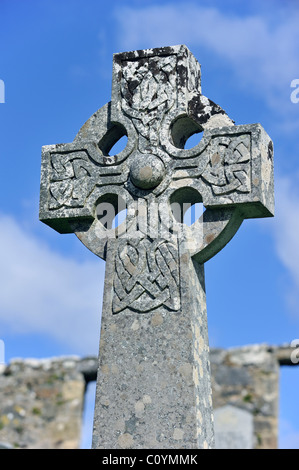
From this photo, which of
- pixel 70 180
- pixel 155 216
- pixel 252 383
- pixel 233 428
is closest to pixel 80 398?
pixel 233 428

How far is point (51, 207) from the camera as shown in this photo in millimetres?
6641

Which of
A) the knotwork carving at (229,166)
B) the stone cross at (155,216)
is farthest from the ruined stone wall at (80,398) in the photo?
the knotwork carving at (229,166)

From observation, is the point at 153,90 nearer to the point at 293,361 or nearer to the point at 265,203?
the point at 265,203

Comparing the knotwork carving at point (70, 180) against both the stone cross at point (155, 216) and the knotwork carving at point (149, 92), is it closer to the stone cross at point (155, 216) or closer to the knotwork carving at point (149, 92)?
the stone cross at point (155, 216)

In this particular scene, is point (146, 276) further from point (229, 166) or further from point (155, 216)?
point (229, 166)

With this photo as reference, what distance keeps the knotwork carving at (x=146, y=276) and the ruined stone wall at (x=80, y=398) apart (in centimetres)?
933

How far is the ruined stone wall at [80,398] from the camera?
1509 centimetres

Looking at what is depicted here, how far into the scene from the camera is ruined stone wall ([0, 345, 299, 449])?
15.1m

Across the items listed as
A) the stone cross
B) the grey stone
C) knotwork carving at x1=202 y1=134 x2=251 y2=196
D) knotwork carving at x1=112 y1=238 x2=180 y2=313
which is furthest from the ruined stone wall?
knotwork carving at x1=202 y1=134 x2=251 y2=196

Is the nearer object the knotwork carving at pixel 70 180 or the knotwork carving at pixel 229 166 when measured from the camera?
the knotwork carving at pixel 229 166

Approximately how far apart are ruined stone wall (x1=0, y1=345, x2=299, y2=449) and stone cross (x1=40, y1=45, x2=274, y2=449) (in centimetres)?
912

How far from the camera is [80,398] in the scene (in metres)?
16.4

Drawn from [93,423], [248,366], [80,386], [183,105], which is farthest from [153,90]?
[80,386]

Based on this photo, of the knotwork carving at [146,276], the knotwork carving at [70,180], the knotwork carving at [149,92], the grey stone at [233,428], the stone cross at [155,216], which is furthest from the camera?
the grey stone at [233,428]
